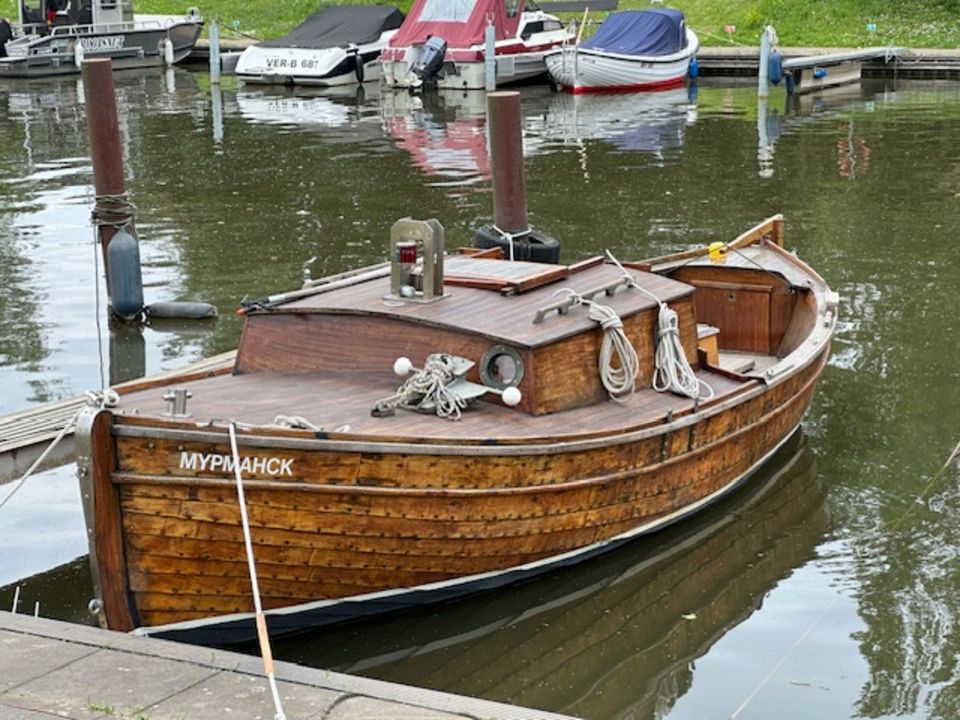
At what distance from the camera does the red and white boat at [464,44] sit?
39.0m

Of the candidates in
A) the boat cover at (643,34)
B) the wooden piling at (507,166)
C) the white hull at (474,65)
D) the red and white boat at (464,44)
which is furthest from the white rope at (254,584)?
the boat cover at (643,34)

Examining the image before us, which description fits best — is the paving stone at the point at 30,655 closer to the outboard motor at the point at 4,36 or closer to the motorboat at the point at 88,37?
the motorboat at the point at 88,37

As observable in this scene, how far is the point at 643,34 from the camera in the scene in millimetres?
39188

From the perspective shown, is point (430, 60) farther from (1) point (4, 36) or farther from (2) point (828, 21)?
(1) point (4, 36)

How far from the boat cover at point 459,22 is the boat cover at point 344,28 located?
1.72 m

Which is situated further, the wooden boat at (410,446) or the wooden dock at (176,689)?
the wooden boat at (410,446)

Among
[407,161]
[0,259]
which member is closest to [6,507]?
[0,259]

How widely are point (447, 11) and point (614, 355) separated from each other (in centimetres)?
3156

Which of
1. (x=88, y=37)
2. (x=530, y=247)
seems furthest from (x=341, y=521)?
(x=88, y=37)

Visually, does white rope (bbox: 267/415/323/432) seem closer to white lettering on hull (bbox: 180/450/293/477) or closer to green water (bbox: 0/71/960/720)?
white lettering on hull (bbox: 180/450/293/477)

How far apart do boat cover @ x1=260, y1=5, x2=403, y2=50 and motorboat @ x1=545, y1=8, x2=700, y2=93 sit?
5.65 m

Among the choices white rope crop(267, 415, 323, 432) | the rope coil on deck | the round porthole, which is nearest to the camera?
white rope crop(267, 415, 323, 432)

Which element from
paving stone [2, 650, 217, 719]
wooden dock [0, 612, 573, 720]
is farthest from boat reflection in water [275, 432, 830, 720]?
paving stone [2, 650, 217, 719]

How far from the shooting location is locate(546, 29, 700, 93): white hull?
38062 millimetres
